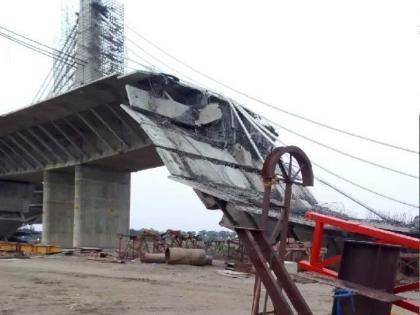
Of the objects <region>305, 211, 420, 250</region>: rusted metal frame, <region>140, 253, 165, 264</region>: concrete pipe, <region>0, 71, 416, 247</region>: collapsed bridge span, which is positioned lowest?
<region>140, 253, 165, 264</region>: concrete pipe

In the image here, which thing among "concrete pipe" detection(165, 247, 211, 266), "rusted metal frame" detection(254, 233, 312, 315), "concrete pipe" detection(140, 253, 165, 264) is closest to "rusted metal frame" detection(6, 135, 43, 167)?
"concrete pipe" detection(140, 253, 165, 264)

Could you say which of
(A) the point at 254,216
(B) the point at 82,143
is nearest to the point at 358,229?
(A) the point at 254,216

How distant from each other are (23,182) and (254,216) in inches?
1411

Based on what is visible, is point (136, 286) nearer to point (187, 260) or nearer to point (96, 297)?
point (96, 297)

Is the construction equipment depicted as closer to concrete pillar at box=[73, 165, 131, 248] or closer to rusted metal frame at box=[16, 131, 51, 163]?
concrete pillar at box=[73, 165, 131, 248]

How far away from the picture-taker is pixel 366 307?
209 inches

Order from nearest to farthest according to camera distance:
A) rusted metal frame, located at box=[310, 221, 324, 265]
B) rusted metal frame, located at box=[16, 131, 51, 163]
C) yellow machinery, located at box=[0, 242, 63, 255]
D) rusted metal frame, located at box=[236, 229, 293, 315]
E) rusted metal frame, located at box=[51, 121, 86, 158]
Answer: rusted metal frame, located at box=[236, 229, 293, 315], rusted metal frame, located at box=[310, 221, 324, 265], yellow machinery, located at box=[0, 242, 63, 255], rusted metal frame, located at box=[51, 121, 86, 158], rusted metal frame, located at box=[16, 131, 51, 163]

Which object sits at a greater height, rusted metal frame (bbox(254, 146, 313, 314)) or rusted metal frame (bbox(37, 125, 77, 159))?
rusted metal frame (bbox(37, 125, 77, 159))

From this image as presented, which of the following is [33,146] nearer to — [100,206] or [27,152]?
[27,152]

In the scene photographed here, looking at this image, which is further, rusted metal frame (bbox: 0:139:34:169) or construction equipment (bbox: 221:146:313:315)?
rusted metal frame (bbox: 0:139:34:169)

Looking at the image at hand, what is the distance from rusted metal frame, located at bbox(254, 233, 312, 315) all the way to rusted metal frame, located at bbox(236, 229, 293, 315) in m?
0.11

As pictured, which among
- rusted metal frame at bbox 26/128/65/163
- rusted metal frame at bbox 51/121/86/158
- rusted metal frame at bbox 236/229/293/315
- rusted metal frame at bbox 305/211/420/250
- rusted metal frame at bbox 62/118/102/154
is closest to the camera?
rusted metal frame at bbox 305/211/420/250

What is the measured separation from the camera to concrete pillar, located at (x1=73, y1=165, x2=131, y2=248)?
35.6 metres

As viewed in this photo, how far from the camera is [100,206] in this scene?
36781 millimetres
